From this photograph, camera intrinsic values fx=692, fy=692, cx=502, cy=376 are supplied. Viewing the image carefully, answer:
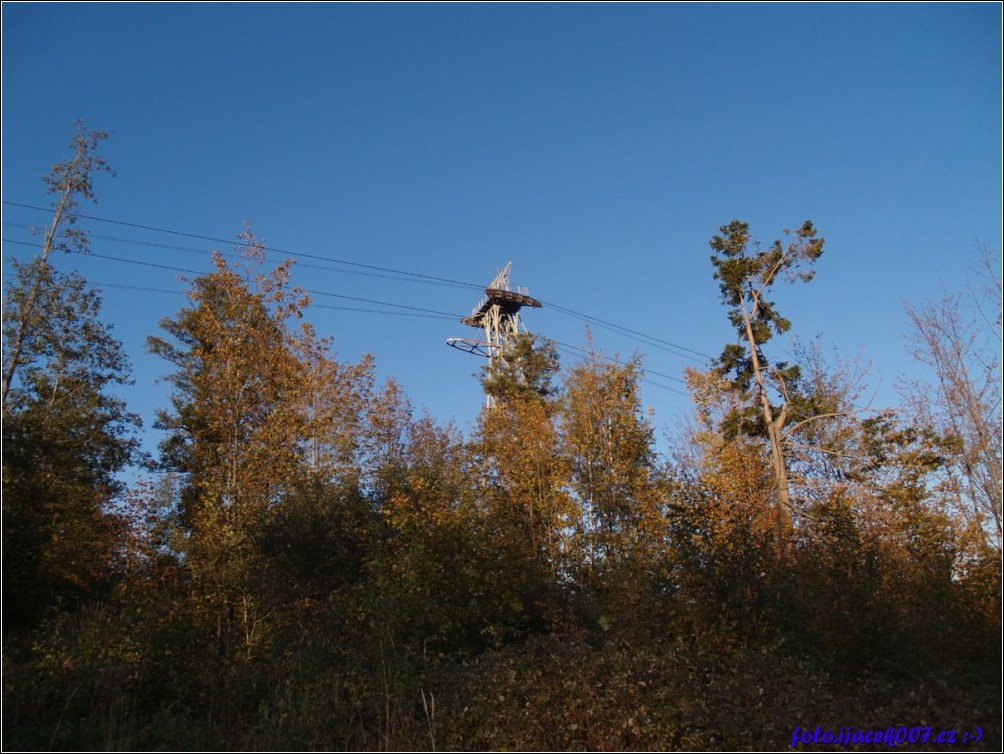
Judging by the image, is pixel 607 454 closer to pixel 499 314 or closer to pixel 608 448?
pixel 608 448

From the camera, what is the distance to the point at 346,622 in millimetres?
12273

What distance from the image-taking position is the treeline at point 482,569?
320 inches

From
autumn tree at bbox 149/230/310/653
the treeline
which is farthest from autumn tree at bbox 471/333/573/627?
autumn tree at bbox 149/230/310/653

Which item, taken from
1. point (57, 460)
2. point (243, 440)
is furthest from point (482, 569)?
point (57, 460)

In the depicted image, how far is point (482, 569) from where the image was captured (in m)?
13.3

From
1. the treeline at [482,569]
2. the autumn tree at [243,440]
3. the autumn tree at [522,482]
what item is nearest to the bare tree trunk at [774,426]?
the treeline at [482,569]

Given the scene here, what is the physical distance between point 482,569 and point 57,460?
11.9 meters

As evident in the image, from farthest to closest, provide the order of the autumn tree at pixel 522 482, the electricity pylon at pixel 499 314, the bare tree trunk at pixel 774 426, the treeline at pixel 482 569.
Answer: the electricity pylon at pixel 499 314
the bare tree trunk at pixel 774 426
the autumn tree at pixel 522 482
the treeline at pixel 482 569

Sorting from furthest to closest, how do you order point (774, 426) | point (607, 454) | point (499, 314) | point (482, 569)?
point (499, 314)
point (607, 454)
point (774, 426)
point (482, 569)

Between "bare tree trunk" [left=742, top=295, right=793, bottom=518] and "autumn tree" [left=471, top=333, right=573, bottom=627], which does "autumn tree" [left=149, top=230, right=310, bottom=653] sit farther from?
"bare tree trunk" [left=742, top=295, right=793, bottom=518]

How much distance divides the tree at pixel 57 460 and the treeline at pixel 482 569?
0.10 metres

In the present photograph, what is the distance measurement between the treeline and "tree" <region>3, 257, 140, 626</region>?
10 centimetres

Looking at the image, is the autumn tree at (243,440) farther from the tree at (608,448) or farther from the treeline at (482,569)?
the tree at (608,448)


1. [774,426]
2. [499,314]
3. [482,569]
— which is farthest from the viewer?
[499,314]
